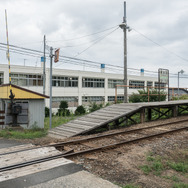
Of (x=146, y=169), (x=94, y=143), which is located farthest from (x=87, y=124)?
(x=146, y=169)

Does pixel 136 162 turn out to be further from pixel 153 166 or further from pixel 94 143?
pixel 94 143

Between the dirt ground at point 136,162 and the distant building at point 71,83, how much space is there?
27.2 m

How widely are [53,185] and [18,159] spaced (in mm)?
1915

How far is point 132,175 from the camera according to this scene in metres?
4.68

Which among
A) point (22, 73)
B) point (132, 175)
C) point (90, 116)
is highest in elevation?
point (22, 73)

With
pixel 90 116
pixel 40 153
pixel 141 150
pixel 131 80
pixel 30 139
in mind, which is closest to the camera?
pixel 40 153

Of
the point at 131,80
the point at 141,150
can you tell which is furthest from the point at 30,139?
the point at 131,80

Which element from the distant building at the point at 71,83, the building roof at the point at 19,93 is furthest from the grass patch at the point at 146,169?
the distant building at the point at 71,83

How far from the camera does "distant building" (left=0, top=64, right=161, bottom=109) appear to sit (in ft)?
104

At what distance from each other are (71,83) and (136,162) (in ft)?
107

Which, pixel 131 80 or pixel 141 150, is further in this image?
pixel 131 80

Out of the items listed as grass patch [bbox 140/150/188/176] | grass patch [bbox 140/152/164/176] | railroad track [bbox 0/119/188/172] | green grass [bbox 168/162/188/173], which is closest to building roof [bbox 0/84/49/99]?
railroad track [bbox 0/119/188/172]

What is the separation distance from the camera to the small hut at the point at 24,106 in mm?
12461

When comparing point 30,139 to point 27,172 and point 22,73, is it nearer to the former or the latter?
point 27,172
